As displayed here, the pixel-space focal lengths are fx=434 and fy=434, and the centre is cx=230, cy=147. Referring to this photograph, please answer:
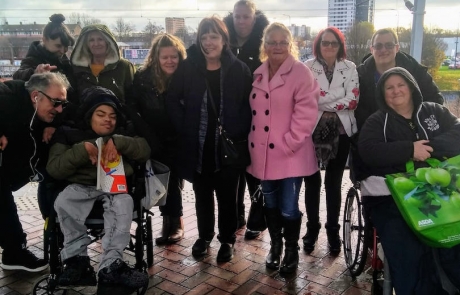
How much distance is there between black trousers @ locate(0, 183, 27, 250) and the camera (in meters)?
3.27

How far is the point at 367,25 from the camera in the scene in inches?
508

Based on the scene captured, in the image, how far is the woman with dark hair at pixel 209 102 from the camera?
10.5 feet

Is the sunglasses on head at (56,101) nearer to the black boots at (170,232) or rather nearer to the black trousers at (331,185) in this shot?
the black boots at (170,232)

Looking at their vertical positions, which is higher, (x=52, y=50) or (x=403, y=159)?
(x=52, y=50)

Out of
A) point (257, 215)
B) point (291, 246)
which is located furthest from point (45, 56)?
point (291, 246)

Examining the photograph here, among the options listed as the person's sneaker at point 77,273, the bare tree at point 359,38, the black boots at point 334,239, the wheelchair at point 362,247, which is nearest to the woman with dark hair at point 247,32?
the black boots at point 334,239

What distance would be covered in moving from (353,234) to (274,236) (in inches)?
25.0

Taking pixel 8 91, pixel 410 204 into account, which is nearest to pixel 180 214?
pixel 8 91

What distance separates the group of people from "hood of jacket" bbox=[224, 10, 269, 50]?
570 millimetres

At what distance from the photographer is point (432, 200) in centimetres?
228

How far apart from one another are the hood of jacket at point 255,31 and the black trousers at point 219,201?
1257mm

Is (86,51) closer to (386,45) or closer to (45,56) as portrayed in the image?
(45,56)

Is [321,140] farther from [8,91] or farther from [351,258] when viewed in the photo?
[8,91]

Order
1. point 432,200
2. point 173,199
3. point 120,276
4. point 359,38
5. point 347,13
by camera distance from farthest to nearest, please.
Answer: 1. point 359,38
2. point 347,13
3. point 173,199
4. point 120,276
5. point 432,200
